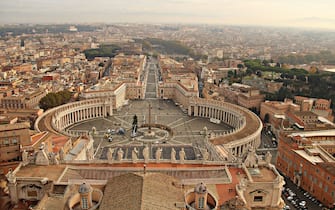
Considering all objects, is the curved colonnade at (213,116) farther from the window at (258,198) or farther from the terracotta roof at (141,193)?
the terracotta roof at (141,193)

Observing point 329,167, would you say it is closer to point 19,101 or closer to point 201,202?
point 201,202

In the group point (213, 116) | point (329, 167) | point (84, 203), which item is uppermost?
point (84, 203)

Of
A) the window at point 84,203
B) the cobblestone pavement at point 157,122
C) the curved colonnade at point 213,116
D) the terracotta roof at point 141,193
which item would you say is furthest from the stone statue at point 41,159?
the curved colonnade at point 213,116

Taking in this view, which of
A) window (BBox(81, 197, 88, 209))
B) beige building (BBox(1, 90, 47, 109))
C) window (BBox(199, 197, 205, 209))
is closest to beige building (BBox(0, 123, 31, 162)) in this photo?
window (BBox(81, 197, 88, 209))


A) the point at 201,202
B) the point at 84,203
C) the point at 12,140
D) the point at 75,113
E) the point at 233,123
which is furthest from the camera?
the point at 75,113

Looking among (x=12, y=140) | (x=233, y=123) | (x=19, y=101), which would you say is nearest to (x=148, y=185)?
(x=12, y=140)

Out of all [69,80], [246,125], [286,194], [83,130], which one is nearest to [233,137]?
[246,125]
